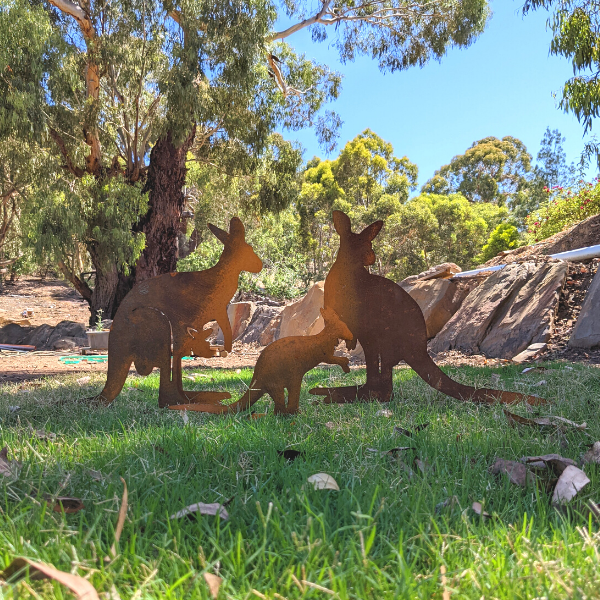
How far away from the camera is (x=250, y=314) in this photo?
12102 millimetres

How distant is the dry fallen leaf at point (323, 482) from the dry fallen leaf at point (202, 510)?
1.00 ft

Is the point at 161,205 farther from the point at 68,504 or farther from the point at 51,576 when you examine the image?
the point at 51,576

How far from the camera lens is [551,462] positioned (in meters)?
1.73

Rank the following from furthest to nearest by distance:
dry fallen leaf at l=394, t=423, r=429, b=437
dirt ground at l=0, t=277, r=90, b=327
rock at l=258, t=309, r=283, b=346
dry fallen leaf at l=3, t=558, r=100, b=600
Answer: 1. dirt ground at l=0, t=277, r=90, b=327
2. rock at l=258, t=309, r=283, b=346
3. dry fallen leaf at l=394, t=423, r=429, b=437
4. dry fallen leaf at l=3, t=558, r=100, b=600

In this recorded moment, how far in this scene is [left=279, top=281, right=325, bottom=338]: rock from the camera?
8.65 metres

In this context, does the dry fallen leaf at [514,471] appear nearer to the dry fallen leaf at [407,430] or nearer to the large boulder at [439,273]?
the dry fallen leaf at [407,430]

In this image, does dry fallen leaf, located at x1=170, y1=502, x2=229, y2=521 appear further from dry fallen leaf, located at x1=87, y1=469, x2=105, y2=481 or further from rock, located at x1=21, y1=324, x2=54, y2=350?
rock, located at x1=21, y1=324, x2=54, y2=350

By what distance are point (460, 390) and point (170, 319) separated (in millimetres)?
1967

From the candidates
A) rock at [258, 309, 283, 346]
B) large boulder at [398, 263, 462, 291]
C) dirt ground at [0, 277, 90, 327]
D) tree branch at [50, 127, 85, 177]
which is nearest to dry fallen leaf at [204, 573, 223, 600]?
large boulder at [398, 263, 462, 291]

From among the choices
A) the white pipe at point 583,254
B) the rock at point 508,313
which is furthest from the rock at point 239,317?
the white pipe at point 583,254

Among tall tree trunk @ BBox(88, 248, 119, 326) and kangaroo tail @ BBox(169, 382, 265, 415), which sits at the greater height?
tall tree trunk @ BBox(88, 248, 119, 326)

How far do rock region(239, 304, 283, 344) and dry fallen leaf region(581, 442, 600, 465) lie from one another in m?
9.31

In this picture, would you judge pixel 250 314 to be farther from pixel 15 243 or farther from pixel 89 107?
pixel 15 243

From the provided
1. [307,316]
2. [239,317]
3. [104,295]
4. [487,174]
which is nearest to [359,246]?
[307,316]
